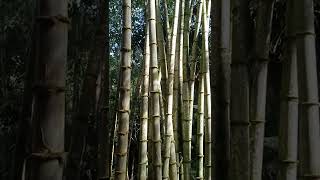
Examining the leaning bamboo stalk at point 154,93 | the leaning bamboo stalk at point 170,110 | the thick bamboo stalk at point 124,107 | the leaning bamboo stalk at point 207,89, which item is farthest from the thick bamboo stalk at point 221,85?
the leaning bamboo stalk at point 170,110

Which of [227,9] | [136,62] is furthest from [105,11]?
[136,62]

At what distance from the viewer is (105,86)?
6.75 feet

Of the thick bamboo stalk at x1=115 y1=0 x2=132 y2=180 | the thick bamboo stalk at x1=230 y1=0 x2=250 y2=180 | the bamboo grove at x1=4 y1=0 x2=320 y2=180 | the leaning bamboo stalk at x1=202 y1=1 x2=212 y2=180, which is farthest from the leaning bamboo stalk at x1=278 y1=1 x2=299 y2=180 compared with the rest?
the leaning bamboo stalk at x1=202 y1=1 x2=212 y2=180

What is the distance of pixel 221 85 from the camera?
5.24 ft

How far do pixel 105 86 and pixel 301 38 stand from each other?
1.04m

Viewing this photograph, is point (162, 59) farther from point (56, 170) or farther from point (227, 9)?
point (56, 170)

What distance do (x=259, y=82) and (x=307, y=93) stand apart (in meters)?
0.24

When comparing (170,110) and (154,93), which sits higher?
(154,93)

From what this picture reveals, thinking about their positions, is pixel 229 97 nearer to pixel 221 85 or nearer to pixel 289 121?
pixel 221 85

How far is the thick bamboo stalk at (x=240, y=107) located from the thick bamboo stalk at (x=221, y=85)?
0.31 feet

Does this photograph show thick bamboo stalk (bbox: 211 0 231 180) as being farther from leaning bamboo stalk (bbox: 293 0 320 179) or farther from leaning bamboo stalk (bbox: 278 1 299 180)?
leaning bamboo stalk (bbox: 293 0 320 179)

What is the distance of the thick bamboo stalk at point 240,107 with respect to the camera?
1.39m

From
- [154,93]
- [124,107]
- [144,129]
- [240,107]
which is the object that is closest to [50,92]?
[240,107]

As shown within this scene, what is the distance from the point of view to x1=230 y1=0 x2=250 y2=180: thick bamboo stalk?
4.57 feet
